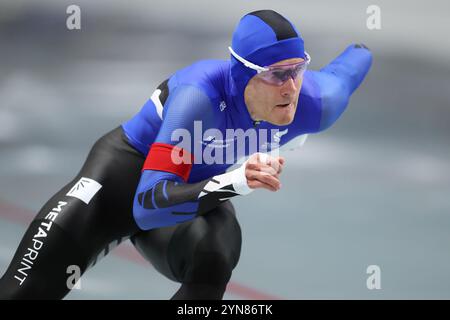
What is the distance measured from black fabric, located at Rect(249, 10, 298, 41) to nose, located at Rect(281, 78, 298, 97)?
0.14 meters

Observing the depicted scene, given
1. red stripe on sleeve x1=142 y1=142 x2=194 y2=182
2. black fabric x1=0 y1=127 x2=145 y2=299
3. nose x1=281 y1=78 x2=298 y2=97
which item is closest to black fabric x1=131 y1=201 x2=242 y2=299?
black fabric x1=0 y1=127 x2=145 y2=299

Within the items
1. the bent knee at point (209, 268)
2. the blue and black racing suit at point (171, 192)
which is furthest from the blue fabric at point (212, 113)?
the bent knee at point (209, 268)

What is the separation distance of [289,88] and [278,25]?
21 centimetres

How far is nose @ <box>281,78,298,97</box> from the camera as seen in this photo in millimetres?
2697

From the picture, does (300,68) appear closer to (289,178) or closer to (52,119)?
(289,178)

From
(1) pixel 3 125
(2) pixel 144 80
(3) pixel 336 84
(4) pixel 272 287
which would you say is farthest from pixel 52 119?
(3) pixel 336 84

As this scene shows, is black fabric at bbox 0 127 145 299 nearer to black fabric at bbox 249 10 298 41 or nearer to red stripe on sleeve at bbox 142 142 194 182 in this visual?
red stripe on sleeve at bbox 142 142 194 182

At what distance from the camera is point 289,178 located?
4.67 meters

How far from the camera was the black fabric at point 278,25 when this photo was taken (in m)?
2.70

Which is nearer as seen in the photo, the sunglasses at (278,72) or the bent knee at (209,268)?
the sunglasses at (278,72)

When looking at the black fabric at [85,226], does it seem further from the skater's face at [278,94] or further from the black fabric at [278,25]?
the black fabric at [278,25]

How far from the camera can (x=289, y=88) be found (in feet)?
8.86

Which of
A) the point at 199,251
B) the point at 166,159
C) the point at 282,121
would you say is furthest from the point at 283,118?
the point at 199,251

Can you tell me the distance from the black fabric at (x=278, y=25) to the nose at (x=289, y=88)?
14 centimetres
